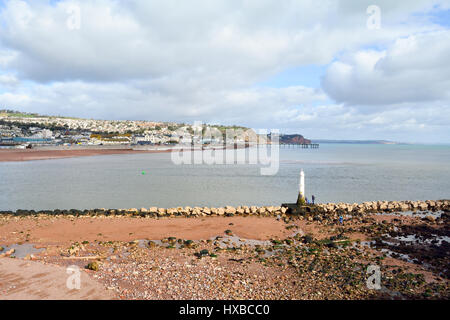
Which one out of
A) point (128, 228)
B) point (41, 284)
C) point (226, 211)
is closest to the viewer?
point (41, 284)

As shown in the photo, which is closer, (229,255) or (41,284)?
(41,284)

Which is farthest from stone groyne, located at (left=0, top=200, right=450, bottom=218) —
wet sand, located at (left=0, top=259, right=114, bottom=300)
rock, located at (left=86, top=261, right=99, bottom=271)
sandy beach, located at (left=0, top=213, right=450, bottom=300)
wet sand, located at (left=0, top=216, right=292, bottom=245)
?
wet sand, located at (left=0, top=259, right=114, bottom=300)

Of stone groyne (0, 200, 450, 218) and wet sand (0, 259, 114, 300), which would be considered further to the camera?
stone groyne (0, 200, 450, 218)

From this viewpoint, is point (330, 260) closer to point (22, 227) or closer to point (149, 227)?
point (149, 227)

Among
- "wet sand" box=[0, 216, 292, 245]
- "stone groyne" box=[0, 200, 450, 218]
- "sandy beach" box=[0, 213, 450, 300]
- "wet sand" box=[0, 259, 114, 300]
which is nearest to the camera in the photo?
"wet sand" box=[0, 259, 114, 300]

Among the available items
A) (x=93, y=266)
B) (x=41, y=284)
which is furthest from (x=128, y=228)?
(x=41, y=284)

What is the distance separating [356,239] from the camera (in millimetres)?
12461

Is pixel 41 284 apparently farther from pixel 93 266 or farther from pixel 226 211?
pixel 226 211

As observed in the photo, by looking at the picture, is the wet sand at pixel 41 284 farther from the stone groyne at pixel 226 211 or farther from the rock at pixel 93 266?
the stone groyne at pixel 226 211

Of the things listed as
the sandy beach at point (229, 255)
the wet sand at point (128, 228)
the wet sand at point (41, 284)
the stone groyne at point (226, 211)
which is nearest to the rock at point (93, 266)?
the sandy beach at point (229, 255)

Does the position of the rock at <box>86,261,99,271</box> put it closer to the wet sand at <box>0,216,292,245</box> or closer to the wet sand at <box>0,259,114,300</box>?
the wet sand at <box>0,259,114,300</box>

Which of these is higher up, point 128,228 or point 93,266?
point 93,266

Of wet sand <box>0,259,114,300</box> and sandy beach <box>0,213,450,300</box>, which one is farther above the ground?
wet sand <box>0,259,114,300</box>
